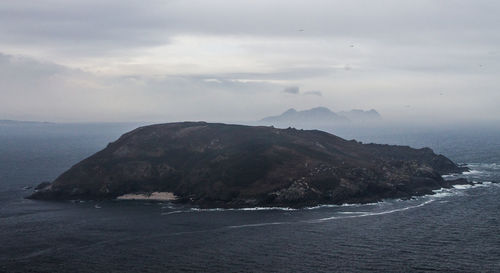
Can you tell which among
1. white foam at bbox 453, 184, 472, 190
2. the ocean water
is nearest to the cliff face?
white foam at bbox 453, 184, 472, 190

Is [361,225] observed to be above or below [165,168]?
below

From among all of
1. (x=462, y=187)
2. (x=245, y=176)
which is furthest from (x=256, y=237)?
(x=462, y=187)

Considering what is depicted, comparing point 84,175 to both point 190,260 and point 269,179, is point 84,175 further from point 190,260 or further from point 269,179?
point 190,260

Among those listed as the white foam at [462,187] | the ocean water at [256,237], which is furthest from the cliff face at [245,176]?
the ocean water at [256,237]

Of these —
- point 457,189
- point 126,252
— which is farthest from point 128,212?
point 457,189

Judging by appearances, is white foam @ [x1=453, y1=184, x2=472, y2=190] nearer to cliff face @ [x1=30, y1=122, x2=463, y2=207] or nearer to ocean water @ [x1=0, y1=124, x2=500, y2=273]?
cliff face @ [x1=30, y1=122, x2=463, y2=207]

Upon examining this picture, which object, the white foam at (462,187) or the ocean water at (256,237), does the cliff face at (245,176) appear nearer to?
the white foam at (462,187)

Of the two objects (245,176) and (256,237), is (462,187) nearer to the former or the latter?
(245,176)
